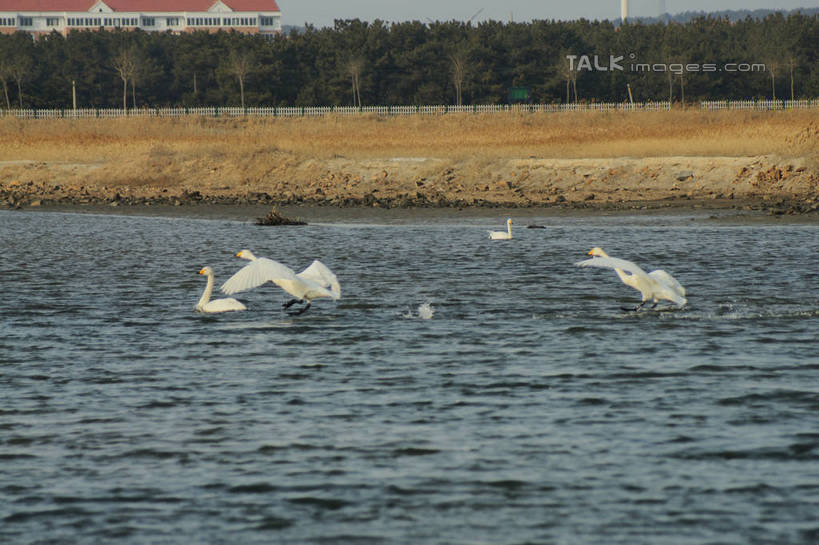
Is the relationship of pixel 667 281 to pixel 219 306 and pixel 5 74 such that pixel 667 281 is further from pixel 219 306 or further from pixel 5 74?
pixel 5 74

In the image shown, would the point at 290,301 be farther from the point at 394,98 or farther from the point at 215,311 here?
the point at 394,98

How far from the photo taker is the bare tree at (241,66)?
9944 centimetres

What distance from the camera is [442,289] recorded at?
19625 millimetres

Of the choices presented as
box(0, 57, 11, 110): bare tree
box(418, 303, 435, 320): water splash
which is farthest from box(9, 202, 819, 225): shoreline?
box(0, 57, 11, 110): bare tree

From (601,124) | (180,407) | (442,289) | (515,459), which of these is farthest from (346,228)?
(601,124)

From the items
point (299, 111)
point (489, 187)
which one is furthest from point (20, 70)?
point (489, 187)

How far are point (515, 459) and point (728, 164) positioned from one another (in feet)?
105

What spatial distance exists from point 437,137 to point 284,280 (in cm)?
4244

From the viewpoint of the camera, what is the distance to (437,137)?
190 feet

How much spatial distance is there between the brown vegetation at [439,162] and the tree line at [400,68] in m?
40.3

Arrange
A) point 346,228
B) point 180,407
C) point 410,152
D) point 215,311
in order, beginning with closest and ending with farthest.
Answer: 1. point 180,407
2. point 215,311
3. point 346,228
4. point 410,152

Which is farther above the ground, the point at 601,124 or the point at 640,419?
the point at 601,124

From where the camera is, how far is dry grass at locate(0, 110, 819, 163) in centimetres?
4450

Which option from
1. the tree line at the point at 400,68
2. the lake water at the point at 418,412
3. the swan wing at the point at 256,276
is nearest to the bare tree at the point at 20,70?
the tree line at the point at 400,68
